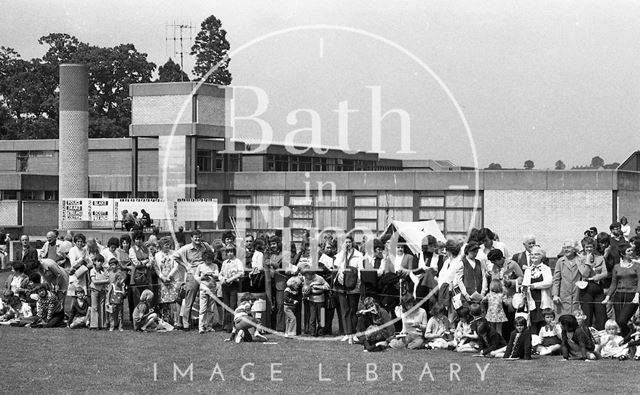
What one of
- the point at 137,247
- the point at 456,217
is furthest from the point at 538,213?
the point at 137,247

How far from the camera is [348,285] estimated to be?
61.7 feet

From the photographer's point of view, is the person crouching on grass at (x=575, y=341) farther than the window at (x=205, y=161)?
Answer: No

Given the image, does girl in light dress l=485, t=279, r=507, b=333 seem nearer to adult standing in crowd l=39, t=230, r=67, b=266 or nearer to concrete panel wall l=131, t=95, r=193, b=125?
adult standing in crowd l=39, t=230, r=67, b=266

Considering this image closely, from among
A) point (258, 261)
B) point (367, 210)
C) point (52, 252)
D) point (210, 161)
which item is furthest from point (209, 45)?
point (258, 261)

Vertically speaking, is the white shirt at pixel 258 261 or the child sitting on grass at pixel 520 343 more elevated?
the white shirt at pixel 258 261

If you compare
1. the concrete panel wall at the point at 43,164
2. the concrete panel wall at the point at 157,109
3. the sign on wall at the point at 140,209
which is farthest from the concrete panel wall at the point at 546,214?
the concrete panel wall at the point at 43,164

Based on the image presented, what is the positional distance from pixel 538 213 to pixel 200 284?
83.1 ft

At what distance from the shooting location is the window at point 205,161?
5278cm

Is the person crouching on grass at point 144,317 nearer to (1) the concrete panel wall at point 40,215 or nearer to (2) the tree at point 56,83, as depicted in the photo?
(1) the concrete panel wall at point 40,215

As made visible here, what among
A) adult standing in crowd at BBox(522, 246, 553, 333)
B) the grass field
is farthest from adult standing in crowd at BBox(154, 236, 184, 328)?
adult standing in crowd at BBox(522, 246, 553, 333)

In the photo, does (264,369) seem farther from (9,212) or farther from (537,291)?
(9,212)

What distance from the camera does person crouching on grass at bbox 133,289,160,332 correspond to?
65.1 feet

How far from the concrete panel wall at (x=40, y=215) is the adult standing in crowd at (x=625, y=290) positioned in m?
46.7

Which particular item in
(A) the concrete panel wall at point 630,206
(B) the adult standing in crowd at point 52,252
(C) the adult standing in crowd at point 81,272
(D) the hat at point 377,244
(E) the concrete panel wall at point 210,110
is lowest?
(C) the adult standing in crowd at point 81,272
